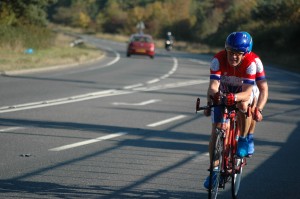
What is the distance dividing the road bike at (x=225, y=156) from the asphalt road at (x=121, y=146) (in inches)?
19.0

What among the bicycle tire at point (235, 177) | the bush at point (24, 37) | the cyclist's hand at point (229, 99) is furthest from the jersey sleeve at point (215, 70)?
the bush at point (24, 37)

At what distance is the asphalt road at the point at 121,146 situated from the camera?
744 centimetres

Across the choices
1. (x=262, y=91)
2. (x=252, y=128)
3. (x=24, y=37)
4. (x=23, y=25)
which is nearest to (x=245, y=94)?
(x=262, y=91)

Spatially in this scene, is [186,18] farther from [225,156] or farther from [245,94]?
[225,156]

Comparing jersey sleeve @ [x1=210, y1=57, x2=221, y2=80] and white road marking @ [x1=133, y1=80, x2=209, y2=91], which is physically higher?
jersey sleeve @ [x1=210, y1=57, x2=221, y2=80]

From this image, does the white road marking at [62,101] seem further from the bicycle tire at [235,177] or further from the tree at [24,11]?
the tree at [24,11]

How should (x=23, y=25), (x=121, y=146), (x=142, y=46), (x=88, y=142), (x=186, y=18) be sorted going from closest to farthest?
1. (x=121, y=146)
2. (x=88, y=142)
3. (x=142, y=46)
4. (x=23, y=25)
5. (x=186, y=18)

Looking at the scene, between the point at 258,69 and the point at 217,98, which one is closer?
the point at 217,98

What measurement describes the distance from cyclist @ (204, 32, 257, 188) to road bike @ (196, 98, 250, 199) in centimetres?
7

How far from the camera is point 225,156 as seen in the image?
263 inches

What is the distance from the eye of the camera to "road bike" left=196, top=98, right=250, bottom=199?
646 cm

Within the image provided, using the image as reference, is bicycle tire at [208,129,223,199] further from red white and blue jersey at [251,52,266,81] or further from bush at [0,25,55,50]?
bush at [0,25,55,50]

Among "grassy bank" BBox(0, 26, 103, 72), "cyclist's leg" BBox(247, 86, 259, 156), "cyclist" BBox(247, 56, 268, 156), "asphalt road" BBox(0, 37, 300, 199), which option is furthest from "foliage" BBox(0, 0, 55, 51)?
"cyclist" BBox(247, 56, 268, 156)

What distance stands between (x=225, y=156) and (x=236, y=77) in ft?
2.72
